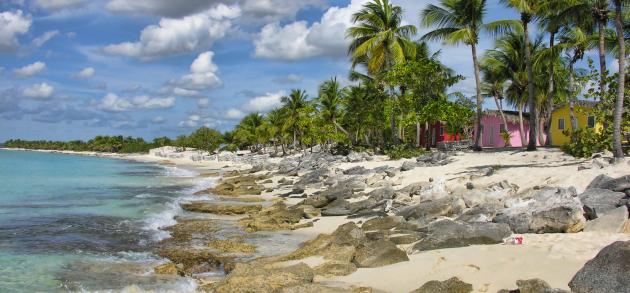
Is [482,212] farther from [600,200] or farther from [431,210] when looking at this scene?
[600,200]

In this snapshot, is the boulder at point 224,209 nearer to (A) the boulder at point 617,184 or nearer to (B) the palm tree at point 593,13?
(A) the boulder at point 617,184

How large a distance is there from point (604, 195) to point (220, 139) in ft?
270

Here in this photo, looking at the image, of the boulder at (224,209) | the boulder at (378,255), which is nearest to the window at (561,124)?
the boulder at (224,209)

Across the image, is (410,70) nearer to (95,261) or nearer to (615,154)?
(615,154)

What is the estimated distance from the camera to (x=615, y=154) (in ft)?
52.1

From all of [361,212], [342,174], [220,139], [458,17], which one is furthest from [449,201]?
[220,139]

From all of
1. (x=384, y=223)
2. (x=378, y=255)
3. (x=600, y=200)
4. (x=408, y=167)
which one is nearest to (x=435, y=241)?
(x=378, y=255)

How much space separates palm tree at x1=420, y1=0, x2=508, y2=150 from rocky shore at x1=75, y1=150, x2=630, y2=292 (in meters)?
12.1

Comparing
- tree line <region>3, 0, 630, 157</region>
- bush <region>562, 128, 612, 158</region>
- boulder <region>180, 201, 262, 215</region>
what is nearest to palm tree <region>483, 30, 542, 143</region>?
tree line <region>3, 0, 630, 157</region>

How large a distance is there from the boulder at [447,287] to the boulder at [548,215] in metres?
3.04

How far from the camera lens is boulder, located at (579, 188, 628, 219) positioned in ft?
29.9

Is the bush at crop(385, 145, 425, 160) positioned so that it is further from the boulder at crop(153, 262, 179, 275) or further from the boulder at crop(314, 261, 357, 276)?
the boulder at crop(314, 261, 357, 276)

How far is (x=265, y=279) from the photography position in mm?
7582

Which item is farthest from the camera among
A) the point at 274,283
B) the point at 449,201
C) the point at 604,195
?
the point at 449,201
